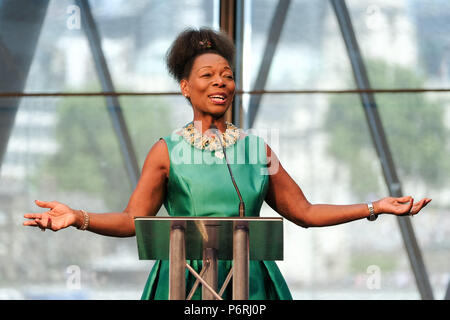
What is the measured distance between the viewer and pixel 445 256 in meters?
4.50

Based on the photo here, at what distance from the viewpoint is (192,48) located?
2.31 meters

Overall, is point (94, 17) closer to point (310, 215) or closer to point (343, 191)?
point (343, 191)

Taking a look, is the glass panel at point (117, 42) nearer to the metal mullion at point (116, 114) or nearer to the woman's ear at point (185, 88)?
the metal mullion at point (116, 114)

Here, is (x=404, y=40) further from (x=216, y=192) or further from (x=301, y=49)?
(x=216, y=192)

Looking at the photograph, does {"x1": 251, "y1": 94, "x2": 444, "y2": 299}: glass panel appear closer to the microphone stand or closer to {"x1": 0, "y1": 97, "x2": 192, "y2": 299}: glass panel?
{"x1": 0, "y1": 97, "x2": 192, "y2": 299}: glass panel

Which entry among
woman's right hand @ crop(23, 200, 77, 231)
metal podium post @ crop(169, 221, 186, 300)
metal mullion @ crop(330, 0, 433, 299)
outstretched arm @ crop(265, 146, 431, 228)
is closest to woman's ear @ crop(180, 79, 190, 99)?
outstretched arm @ crop(265, 146, 431, 228)

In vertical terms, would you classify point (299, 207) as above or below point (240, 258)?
above

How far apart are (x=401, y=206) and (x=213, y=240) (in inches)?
25.7

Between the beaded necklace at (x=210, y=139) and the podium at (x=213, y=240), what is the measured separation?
1.71 feet

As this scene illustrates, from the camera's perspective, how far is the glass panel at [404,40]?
15.3 ft

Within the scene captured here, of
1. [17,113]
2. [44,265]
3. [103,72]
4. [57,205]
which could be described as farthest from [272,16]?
[57,205]

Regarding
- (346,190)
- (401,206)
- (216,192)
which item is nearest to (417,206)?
(401,206)

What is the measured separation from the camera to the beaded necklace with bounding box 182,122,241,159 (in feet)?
7.19
